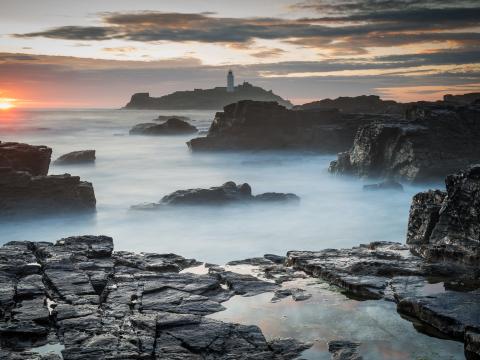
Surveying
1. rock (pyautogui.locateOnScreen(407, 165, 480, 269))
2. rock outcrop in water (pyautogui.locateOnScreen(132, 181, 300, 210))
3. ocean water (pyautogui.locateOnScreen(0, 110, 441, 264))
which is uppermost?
rock (pyautogui.locateOnScreen(407, 165, 480, 269))

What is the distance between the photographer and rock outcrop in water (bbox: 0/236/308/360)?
266 inches

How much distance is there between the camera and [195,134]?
76.0 m

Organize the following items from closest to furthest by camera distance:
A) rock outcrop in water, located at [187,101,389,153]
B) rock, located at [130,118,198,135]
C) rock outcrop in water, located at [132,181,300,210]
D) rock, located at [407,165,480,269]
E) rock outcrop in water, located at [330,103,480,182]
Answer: rock, located at [407,165,480,269] < rock outcrop in water, located at [132,181,300,210] < rock outcrop in water, located at [330,103,480,182] < rock outcrop in water, located at [187,101,389,153] < rock, located at [130,118,198,135]

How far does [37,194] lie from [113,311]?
1606 centimetres

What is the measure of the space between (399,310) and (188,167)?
3714 cm

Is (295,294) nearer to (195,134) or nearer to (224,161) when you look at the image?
(224,161)

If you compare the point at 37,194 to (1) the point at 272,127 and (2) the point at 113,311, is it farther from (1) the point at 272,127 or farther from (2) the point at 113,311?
(1) the point at 272,127

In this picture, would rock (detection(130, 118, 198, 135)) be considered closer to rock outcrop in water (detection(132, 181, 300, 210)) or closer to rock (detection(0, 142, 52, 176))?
rock (detection(0, 142, 52, 176))

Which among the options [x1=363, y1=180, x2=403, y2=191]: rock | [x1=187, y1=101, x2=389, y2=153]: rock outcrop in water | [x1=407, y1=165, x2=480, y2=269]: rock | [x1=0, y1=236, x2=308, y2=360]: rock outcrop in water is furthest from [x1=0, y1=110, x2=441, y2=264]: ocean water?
[x1=187, y1=101, x2=389, y2=153]: rock outcrop in water

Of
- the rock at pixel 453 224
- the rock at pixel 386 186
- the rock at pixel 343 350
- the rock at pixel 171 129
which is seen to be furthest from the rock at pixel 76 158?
the rock at pixel 343 350

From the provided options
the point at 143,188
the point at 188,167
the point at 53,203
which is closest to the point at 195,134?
the point at 188,167

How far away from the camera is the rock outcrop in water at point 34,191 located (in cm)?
2197

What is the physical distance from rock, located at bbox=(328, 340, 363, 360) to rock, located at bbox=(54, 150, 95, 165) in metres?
36.0

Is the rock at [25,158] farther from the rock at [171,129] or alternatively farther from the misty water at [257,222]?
the rock at [171,129]
